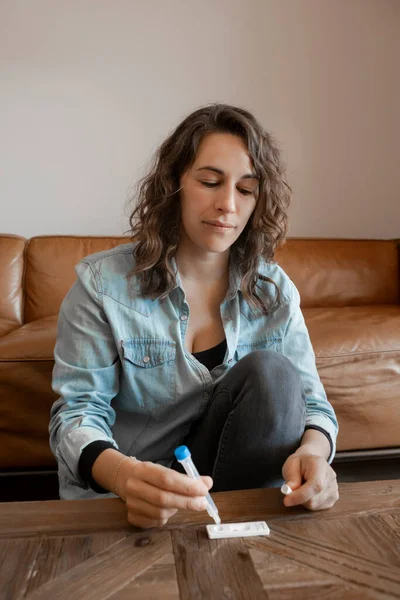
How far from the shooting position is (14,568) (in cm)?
56

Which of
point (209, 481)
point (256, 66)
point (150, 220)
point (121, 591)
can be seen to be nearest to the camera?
point (121, 591)

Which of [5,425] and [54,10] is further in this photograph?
[54,10]

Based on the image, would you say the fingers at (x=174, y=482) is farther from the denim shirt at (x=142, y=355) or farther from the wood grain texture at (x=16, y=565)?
the denim shirt at (x=142, y=355)

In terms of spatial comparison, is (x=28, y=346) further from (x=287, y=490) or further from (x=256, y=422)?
(x=287, y=490)

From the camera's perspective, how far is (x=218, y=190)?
102 cm

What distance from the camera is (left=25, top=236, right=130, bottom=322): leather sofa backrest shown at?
2.10m

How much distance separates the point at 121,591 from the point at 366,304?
1.98 m

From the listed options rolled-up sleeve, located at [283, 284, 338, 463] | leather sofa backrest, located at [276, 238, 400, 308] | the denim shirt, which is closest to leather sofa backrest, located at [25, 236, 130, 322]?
leather sofa backrest, located at [276, 238, 400, 308]

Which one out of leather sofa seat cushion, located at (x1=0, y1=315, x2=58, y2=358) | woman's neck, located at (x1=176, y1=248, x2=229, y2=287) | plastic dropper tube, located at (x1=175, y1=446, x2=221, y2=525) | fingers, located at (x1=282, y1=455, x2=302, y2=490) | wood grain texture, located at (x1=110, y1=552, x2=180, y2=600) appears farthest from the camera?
leather sofa seat cushion, located at (x1=0, y1=315, x2=58, y2=358)

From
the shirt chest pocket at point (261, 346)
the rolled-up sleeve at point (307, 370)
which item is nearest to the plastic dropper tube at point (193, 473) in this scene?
the rolled-up sleeve at point (307, 370)

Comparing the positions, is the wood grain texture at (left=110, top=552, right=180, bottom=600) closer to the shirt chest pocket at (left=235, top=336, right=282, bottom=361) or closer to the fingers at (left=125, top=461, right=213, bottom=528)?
the fingers at (left=125, top=461, right=213, bottom=528)

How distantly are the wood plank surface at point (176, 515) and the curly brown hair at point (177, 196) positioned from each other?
44cm

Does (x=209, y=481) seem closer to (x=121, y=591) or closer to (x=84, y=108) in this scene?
(x=121, y=591)

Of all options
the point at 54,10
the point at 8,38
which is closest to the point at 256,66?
the point at 54,10
